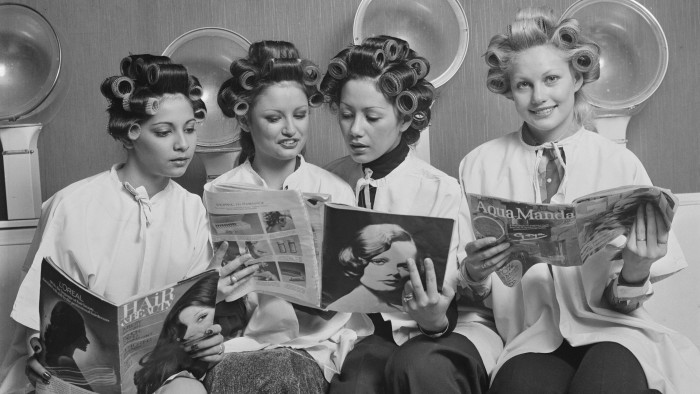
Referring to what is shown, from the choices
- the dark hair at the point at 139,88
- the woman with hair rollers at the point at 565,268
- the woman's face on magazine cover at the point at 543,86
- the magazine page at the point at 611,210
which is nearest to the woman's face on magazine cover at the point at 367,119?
the woman with hair rollers at the point at 565,268

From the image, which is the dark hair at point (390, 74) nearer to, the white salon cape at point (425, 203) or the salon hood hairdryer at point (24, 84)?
the white salon cape at point (425, 203)

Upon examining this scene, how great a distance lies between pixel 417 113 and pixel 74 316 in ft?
3.51

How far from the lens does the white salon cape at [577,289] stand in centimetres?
190

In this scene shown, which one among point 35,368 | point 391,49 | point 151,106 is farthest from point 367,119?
point 35,368

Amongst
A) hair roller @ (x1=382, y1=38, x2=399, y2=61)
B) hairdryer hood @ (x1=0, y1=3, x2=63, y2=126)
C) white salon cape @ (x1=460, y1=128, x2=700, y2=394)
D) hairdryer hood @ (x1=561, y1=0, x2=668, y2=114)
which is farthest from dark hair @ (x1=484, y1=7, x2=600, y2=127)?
hairdryer hood @ (x1=0, y1=3, x2=63, y2=126)

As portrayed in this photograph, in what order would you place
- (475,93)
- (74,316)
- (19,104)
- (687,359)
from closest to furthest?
(74,316), (687,359), (19,104), (475,93)

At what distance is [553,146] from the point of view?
7.09 ft

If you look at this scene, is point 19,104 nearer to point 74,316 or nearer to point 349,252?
point 74,316

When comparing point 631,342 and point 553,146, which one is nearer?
point 631,342

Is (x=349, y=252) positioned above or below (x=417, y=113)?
below

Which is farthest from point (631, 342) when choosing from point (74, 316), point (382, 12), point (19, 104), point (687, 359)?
point (19, 104)

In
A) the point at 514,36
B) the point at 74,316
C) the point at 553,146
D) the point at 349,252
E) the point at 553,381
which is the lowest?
the point at 553,381

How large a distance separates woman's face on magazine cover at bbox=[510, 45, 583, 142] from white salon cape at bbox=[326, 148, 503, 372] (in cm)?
29

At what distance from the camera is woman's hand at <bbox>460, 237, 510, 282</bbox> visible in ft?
6.13
